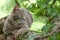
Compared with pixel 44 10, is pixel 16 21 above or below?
below

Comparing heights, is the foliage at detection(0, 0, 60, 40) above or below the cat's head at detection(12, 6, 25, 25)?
above

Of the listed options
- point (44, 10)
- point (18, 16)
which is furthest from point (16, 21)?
point (44, 10)

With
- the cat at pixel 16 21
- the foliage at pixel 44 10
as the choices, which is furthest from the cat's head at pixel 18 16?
the foliage at pixel 44 10

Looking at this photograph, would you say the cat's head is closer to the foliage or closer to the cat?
the cat

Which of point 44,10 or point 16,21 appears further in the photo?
point 16,21

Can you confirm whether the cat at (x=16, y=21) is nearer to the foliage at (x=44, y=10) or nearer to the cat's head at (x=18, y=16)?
the cat's head at (x=18, y=16)

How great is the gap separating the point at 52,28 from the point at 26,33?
42.5 inches

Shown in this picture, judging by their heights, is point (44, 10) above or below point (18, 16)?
above

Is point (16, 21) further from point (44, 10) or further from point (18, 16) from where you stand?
point (44, 10)

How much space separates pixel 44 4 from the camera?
37.6 inches

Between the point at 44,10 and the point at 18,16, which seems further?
the point at 18,16

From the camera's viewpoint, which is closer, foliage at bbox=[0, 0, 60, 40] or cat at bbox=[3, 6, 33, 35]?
foliage at bbox=[0, 0, 60, 40]

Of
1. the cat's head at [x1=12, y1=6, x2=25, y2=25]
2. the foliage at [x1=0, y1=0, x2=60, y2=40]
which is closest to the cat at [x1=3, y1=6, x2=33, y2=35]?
the cat's head at [x1=12, y1=6, x2=25, y2=25]

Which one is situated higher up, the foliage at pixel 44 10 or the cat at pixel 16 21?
the foliage at pixel 44 10
